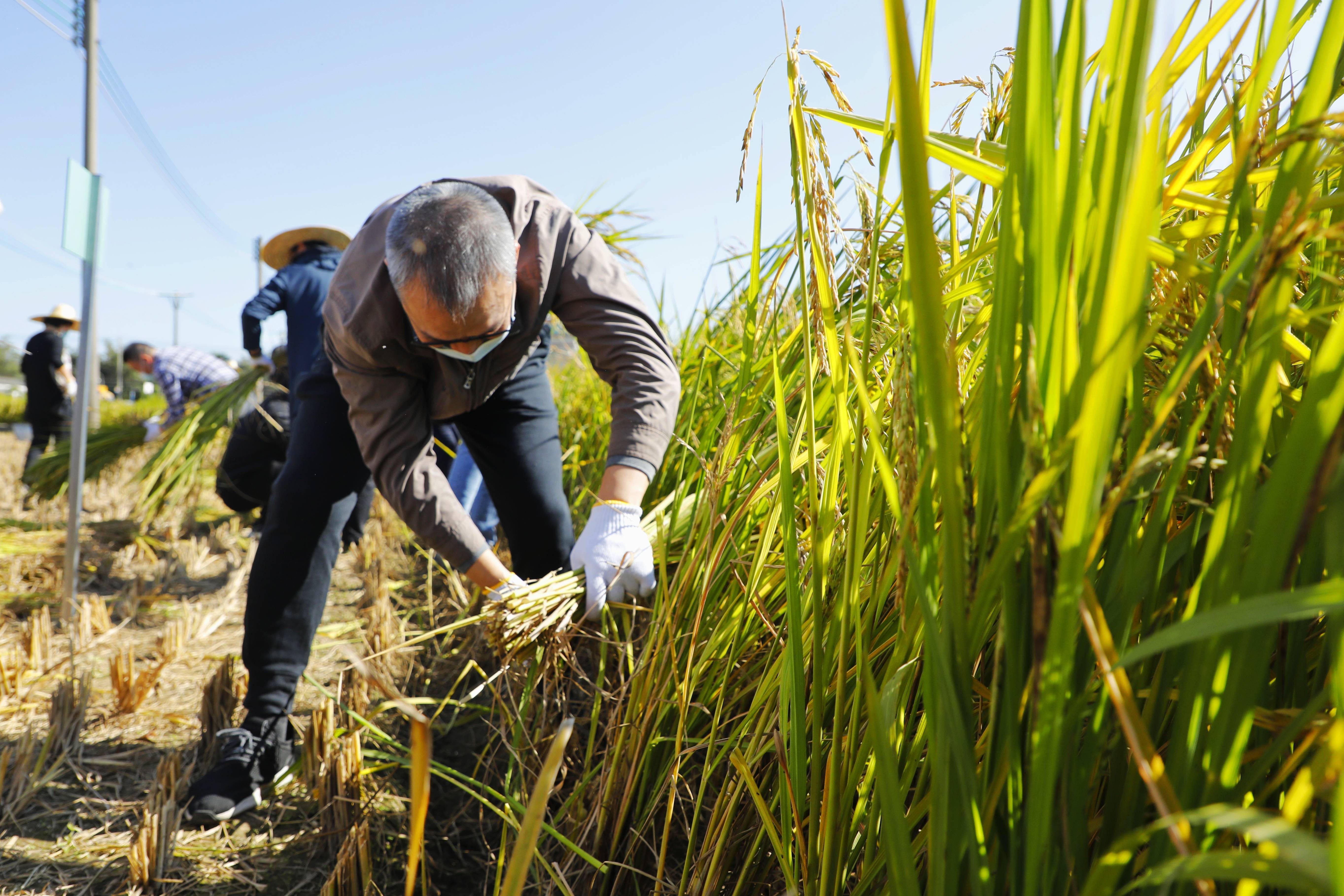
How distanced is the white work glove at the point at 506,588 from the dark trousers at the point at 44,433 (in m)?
5.66

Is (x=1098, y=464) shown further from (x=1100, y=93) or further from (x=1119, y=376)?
(x=1100, y=93)

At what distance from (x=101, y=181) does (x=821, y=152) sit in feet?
10.3

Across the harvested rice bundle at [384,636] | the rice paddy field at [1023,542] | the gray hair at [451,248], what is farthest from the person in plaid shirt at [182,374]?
the rice paddy field at [1023,542]

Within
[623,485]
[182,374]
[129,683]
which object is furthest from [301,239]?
[623,485]

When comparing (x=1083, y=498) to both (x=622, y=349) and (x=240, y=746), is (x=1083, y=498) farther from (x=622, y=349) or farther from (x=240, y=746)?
(x=240, y=746)

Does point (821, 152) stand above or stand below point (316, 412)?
above

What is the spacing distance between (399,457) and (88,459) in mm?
4056

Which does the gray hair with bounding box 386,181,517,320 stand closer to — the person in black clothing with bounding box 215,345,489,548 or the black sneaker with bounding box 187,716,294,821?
the black sneaker with bounding box 187,716,294,821

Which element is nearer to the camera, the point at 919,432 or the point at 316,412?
the point at 919,432

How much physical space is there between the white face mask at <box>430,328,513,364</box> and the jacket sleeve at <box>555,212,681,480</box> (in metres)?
0.20

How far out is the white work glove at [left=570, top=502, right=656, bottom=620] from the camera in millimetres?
1263

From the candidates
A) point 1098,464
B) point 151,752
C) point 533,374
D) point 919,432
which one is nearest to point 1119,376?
point 1098,464

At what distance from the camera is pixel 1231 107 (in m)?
0.49

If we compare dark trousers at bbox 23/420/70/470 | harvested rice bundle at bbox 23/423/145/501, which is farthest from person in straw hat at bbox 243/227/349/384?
dark trousers at bbox 23/420/70/470
